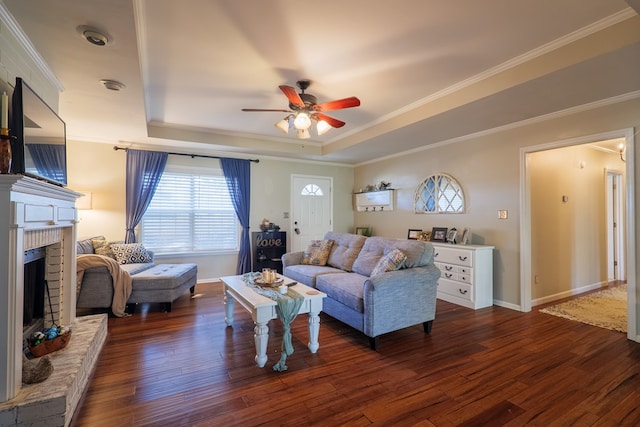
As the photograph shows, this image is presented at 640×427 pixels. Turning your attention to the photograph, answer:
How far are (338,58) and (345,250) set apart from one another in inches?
93.7

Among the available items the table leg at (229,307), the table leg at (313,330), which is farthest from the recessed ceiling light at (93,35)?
the table leg at (313,330)

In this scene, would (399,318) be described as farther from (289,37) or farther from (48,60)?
(48,60)

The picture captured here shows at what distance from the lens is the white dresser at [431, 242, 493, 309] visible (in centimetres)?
391

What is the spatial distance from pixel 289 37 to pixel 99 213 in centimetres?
426

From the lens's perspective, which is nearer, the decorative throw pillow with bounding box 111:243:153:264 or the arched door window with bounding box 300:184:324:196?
the decorative throw pillow with bounding box 111:243:153:264

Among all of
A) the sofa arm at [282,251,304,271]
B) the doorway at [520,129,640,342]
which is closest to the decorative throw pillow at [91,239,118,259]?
the sofa arm at [282,251,304,271]

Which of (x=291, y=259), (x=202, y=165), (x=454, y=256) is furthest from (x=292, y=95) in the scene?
(x=202, y=165)

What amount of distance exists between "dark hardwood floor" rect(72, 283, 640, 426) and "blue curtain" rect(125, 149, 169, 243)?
2.07 metres

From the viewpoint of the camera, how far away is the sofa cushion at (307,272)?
3.62m

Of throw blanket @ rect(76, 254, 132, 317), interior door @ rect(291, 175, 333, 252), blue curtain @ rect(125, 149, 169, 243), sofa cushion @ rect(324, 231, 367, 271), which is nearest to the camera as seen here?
throw blanket @ rect(76, 254, 132, 317)

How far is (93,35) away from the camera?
1.97 m

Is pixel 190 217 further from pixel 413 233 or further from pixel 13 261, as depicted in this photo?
pixel 413 233

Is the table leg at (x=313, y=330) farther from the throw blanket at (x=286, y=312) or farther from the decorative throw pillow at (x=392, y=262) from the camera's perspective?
the decorative throw pillow at (x=392, y=262)

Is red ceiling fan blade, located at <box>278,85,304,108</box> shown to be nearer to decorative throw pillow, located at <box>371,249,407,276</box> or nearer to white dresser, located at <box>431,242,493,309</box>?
decorative throw pillow, located at <box>371,249,407,276</box>
